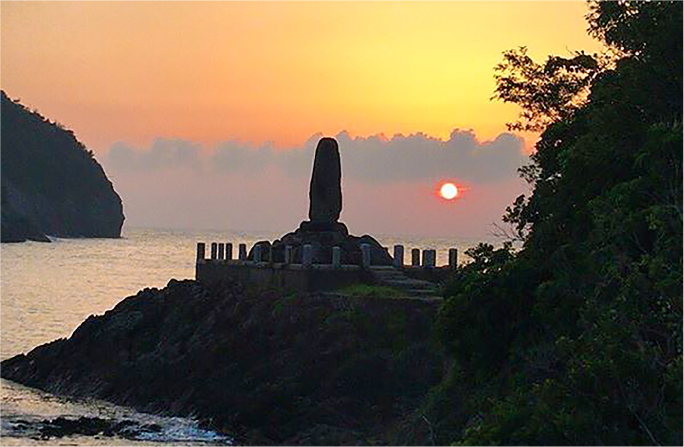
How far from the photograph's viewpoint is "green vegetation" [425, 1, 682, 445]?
59.5ft

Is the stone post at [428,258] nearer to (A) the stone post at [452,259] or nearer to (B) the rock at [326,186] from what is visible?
(A) the stone post at [452,259]

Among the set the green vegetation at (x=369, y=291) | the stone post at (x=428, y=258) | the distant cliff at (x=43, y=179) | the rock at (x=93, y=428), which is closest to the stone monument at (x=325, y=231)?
the stone post at (x=428, y=258)

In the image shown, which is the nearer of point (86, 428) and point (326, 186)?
point (86, 428)

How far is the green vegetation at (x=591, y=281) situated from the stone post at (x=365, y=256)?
28.2 feet

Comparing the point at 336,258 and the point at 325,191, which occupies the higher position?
the point at 325,191

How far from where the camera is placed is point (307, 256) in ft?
125

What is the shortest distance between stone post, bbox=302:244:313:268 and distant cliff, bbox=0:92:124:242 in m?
136

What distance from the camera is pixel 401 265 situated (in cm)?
3975

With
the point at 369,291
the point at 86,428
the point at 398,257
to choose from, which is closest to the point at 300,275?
the point at 369,291

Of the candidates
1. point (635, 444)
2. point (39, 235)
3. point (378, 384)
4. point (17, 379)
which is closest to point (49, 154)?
point (39, 235)

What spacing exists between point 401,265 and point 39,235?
149 metres

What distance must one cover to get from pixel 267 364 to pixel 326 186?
878cm

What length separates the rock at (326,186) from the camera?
42.1 m

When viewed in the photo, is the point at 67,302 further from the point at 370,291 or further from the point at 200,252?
the point at 370,291
